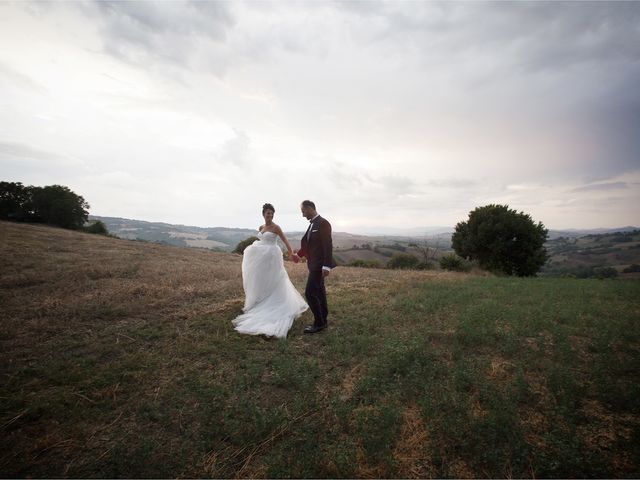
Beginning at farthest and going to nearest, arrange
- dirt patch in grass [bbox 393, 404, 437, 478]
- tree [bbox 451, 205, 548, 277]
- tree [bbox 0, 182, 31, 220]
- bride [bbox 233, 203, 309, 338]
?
tree [bbox 0, 182, 31, 220], tree [bbox 451, 205, 548, 277], bride [bbox 233, 203, 309, 338], dirt patch in grass [bbox 393, 404, 437, 478]

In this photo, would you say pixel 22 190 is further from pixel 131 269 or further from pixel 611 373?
pixel 611 373

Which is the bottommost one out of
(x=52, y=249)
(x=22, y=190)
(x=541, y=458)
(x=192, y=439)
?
(x=192, y=439)

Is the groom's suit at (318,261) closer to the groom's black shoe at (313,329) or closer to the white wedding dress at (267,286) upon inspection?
the groom's black shoe at (313,329)

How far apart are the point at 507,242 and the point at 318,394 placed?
3734cm

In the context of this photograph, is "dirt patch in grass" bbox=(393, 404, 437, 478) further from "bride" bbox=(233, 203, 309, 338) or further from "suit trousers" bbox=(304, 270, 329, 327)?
"bride" bbox=(233, 203, 309, 338)

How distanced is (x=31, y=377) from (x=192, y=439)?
346 cm

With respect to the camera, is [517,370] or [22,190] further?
[22,190]

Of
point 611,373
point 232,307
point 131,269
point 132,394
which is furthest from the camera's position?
point 131,269

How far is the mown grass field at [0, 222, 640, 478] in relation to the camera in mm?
3262

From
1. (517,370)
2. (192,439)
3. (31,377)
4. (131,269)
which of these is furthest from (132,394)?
(131,269)

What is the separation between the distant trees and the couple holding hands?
4810cm

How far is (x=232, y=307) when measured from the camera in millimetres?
9016

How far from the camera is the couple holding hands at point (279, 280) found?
24.0 ft

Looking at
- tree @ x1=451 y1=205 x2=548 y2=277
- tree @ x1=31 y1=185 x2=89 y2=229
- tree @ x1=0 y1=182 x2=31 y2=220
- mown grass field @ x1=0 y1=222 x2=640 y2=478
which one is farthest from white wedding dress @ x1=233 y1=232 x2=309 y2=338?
tree @ x1=0 y1=182 x2=31 y2=220
